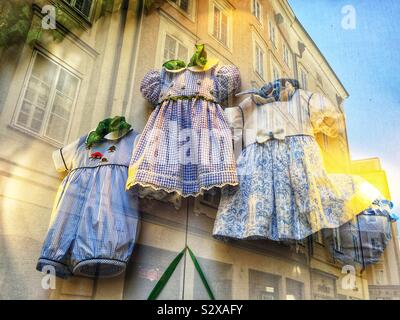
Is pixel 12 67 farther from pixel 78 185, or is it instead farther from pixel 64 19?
pixel 78 185

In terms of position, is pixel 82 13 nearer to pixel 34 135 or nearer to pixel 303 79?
pixel 34 135

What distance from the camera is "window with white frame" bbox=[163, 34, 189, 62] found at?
1.61m

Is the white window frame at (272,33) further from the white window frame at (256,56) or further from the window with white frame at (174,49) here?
the window with white frame at (174,49)

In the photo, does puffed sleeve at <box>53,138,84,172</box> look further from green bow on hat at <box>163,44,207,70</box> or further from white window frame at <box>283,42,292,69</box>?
white window frame at <box>283,42,292,69</box>

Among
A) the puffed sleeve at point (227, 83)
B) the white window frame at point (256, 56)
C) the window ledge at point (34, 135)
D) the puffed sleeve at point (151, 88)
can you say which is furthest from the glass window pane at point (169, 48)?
the window ledge at point (34, 135)

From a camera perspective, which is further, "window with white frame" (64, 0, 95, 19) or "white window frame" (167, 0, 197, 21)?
"white window frame" (167, 0, 197, 21)

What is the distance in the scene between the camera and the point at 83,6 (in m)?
1.52

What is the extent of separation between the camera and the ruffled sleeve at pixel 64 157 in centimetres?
135

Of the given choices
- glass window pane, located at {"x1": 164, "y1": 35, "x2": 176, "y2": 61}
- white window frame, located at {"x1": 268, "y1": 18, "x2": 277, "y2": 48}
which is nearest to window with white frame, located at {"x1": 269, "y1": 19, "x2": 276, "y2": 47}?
white window frame, located at {"x1": 268, "y1": 18, "x2": 277, "y2": 48}

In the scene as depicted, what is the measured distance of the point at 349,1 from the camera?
1339 millimetres

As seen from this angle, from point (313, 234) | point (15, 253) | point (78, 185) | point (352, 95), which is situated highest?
point (352, 95)

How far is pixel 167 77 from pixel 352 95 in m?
0.72

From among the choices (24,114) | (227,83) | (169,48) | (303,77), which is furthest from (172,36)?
(24,114)

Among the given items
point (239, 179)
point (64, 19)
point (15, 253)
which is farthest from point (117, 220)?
point (64, 19)
